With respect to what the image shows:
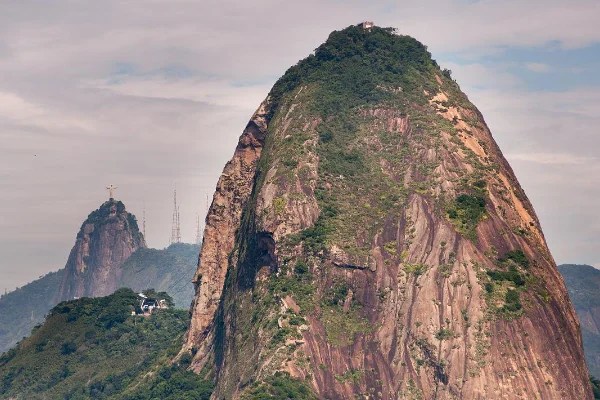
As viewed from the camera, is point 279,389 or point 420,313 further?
point 420,313

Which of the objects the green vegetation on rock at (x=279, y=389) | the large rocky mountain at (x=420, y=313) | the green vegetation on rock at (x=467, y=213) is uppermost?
the green vegetation on rock at (x=467, y=213)

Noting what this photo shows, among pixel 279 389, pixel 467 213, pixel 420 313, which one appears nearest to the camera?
pixel 279 389

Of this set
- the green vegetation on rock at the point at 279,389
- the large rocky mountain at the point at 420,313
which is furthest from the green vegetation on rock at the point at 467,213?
the green vegetation on rock at the point at 279,389

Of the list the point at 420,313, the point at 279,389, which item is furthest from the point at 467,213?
the point at 279,389

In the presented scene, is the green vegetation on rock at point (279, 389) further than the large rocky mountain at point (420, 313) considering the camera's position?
No

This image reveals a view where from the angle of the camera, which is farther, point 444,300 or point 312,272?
point 312,272

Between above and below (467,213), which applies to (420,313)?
below

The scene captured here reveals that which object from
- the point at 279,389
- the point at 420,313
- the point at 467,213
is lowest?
the point at 279,389

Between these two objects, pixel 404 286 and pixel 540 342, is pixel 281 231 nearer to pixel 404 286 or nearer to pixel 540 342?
pixel 404 286

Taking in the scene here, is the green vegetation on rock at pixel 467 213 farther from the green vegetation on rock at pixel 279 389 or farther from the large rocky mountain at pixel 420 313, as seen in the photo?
the green vegetation on rock at pixel 279 389

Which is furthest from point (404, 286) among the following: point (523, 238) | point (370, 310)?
point (523, 238)

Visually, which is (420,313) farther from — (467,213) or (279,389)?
(279,389)
